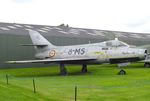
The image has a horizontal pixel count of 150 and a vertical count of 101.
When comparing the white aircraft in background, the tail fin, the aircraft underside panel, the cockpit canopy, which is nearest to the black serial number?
the white aircraft in background

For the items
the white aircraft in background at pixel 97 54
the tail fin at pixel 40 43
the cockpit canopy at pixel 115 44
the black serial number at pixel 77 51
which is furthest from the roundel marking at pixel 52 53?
the cockpit canopy at pixel 115 44

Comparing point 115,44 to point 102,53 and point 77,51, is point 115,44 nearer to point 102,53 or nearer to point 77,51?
point 102,53

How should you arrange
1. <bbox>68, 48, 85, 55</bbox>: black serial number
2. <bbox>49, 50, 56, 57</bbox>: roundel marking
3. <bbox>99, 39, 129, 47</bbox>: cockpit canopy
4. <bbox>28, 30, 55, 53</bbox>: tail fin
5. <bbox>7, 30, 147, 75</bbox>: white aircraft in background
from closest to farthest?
<bbox>7, 30, 147, 75</bbox>: white aircraft in background → <bbox>99, 39, 129, 47</bbox>: cockpit canopy → <bbox>68, 48, 85, 55</bbox>: black serial number → <bbox>49, 50, 56, 57</bbox>: roundel marking → <bbox>28, 30, 55, 53</bbox>: tail fin

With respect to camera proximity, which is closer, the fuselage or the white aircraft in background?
the fuselage

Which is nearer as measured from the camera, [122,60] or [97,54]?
Answer: [122,60]

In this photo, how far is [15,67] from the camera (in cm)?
4094

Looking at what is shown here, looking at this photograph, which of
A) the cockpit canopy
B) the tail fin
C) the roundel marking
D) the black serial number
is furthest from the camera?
the tail fin

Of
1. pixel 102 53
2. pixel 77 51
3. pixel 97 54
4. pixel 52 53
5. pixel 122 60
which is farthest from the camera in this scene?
pixel 52 53

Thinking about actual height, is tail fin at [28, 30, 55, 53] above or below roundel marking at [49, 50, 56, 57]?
above

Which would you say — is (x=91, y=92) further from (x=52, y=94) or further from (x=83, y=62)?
(x=83, y=62)

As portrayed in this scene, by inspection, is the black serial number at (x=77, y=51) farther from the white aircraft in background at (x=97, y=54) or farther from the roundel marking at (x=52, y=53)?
the roundel marking at (x=52, y=53)

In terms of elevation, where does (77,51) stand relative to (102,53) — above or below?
above

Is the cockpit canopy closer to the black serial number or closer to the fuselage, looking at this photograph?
the fuselage

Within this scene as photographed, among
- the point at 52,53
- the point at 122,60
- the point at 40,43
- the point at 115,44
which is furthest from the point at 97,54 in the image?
the point at 40,43
